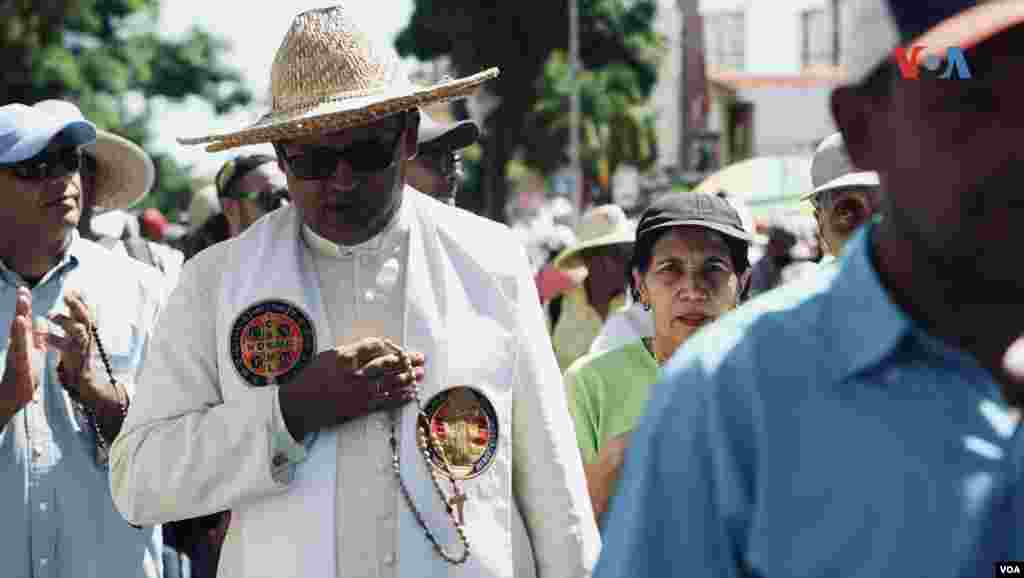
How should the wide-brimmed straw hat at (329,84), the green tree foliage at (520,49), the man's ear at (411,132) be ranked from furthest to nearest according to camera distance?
the green tree foliage at (520,49) < the man's ear at (411,132) < the wide-brimmed straw hat at (329,84)

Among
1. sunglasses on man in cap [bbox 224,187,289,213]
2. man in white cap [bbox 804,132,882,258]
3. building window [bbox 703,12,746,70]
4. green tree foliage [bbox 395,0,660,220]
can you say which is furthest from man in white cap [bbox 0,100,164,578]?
building window [bbox 703,12,746,70]

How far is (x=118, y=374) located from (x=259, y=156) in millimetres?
2763

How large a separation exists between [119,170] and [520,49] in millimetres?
40000

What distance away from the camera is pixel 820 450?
205 centimetres

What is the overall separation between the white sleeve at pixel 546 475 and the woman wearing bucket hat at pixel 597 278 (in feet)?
15.3

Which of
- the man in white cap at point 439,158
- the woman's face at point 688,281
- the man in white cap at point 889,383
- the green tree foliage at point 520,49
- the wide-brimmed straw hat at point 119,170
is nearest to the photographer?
the man in white cap at point 889,383

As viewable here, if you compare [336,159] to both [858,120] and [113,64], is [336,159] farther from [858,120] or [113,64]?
[113,64]

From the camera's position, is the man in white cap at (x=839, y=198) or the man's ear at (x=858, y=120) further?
the man in white cap at (x=839, y=198)

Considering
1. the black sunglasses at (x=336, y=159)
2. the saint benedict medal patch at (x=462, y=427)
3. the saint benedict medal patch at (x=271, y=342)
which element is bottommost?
the saint benedict medal patch at (x=462, y=427)

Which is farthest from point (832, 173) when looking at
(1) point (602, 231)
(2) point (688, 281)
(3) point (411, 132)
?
(1) point (602, 231)

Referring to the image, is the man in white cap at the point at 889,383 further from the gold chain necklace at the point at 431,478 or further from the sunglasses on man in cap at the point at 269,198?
the sunglasses on man in cap at the point at 269,198

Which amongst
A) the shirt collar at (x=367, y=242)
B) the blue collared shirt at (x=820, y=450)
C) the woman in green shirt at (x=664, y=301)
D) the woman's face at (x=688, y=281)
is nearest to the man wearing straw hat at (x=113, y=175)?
the woman in green shirt at (x=664, y=301)

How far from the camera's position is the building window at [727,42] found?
95.2 m

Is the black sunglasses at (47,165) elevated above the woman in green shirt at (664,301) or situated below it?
above
